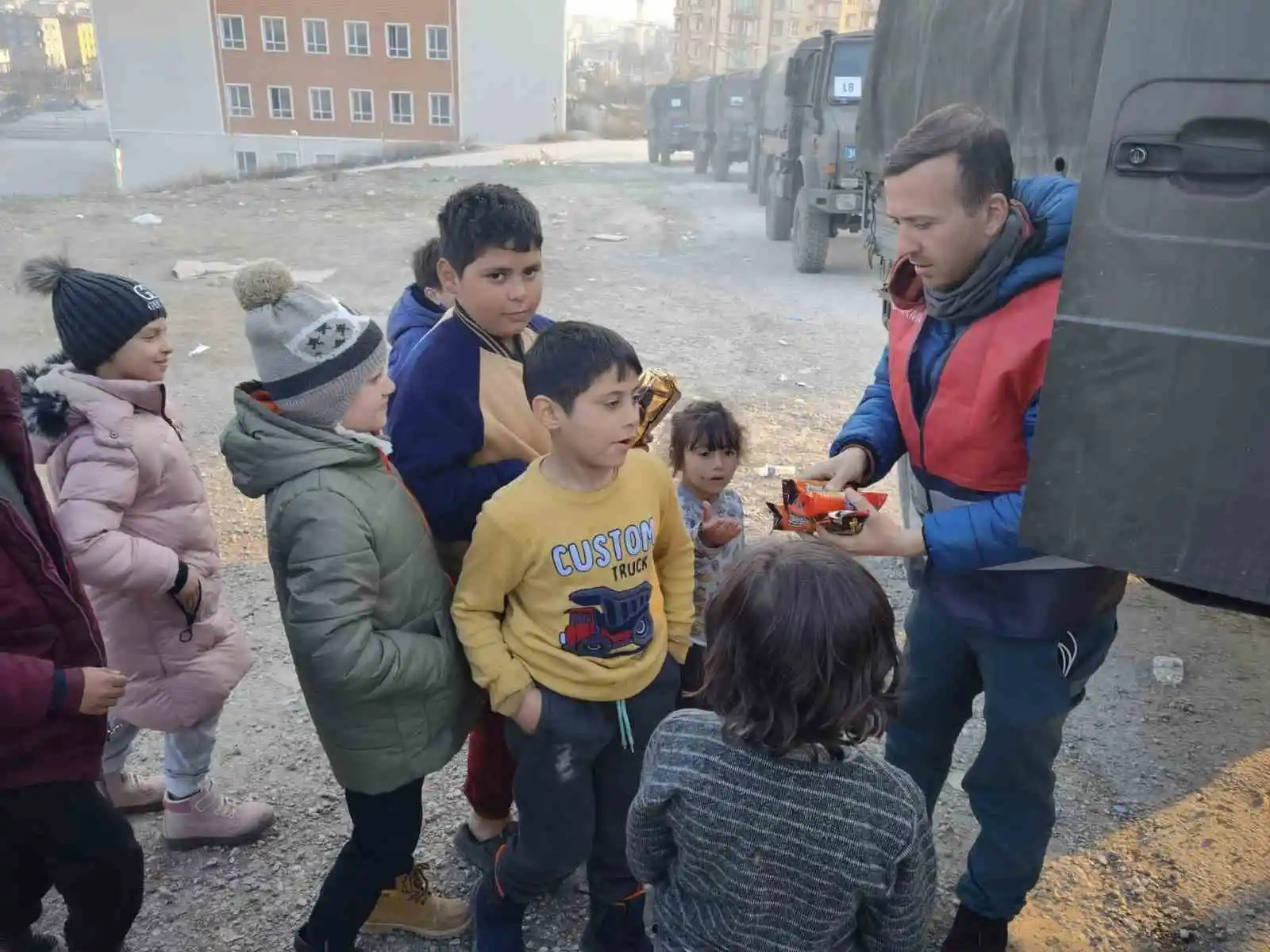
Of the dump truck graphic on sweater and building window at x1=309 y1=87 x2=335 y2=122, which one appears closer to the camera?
the dump truck graphic on sweater

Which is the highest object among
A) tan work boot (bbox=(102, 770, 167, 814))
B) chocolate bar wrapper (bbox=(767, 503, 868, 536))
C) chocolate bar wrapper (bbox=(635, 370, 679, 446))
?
chocolate bar wrapper (bbox=(635, 370, 679, 446))

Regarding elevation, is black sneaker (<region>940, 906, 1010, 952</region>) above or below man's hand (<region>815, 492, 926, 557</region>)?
below

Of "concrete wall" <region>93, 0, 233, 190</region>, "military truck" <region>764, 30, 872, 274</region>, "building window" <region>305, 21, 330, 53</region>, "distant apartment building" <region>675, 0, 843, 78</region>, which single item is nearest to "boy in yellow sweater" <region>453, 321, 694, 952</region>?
"military truck" <region>764, 30, 872, 274</region>

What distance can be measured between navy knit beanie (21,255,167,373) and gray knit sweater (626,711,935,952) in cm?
160

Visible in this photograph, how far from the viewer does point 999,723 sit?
1992mm

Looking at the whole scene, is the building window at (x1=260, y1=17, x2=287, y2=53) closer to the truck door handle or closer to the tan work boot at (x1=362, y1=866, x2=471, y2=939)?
the tan work boot at (x1=362, y1=866, x2=471, y2=939)

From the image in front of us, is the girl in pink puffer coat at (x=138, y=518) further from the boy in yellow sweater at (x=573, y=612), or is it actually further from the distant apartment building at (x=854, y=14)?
the distant apartment building at (x=854, y=14)

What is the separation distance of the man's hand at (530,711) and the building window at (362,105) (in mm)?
42461

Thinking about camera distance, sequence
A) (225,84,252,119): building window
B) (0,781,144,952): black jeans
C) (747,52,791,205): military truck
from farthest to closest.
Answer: (225,84,252,119): building window → (747,52,791,205): military truck → (0,781,144,952): black jeans

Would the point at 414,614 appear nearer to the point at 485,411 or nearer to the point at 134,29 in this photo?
the point at 485,411

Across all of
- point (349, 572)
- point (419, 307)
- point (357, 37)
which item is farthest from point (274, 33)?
point (349, 572)

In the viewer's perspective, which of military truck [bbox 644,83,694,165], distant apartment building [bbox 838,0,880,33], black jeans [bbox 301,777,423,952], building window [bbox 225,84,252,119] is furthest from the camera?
distant apartment building [bbox 838,0,880,33]

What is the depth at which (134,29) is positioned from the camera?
125 ft

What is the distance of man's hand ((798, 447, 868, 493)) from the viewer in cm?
217
